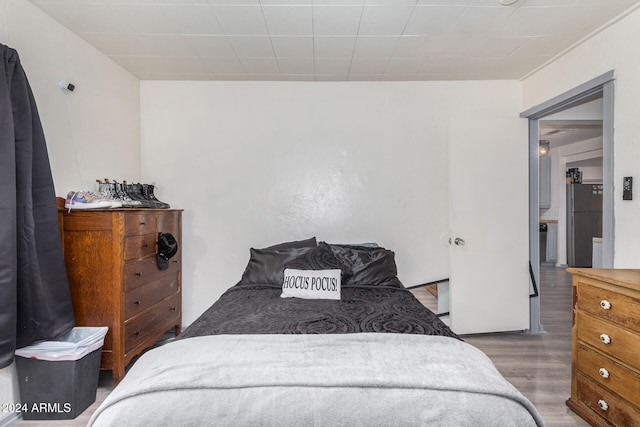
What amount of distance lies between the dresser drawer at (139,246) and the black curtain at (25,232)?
0.36m

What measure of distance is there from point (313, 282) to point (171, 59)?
212cm

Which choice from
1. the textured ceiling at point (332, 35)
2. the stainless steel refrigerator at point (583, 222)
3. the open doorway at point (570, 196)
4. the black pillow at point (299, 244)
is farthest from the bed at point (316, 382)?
the stainless steel refrigerator at point (583, 222)

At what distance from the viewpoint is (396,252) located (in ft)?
11.3

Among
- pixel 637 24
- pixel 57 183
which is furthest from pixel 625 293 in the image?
pixel 57 183

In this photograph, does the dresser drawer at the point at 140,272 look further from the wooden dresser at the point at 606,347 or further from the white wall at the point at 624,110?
the white wall at the point at 624,110

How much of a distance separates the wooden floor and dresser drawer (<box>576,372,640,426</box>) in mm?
129

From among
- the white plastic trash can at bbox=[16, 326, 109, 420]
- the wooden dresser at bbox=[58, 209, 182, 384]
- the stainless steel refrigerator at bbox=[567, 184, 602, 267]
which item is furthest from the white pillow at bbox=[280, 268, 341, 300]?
the stainless steel refrigerator at bbox=[567, 184, 602, 267]

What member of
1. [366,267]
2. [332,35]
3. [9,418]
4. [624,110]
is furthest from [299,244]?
[624,110]

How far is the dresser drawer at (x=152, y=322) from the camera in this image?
2443 mm

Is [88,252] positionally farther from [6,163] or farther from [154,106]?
[154,106]

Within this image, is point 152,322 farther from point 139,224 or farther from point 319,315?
point 319,315

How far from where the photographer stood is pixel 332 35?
2525 millimetres

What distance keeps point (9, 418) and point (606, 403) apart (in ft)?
10.5

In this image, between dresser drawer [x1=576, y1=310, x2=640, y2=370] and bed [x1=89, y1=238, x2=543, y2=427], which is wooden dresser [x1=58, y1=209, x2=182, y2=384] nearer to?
bed [x1=89, y1=238, x2=543, y2=427]
